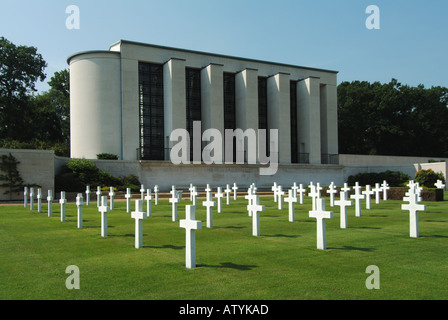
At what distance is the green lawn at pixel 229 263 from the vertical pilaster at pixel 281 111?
35.1 metres

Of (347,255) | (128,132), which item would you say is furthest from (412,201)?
(128,132)

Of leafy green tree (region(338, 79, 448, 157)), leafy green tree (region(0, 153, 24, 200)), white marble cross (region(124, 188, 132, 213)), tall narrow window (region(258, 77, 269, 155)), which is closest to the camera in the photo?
white marble cross (region(124, 188, 132, 213))

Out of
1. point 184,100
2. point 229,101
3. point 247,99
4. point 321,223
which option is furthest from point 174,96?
point 321,223

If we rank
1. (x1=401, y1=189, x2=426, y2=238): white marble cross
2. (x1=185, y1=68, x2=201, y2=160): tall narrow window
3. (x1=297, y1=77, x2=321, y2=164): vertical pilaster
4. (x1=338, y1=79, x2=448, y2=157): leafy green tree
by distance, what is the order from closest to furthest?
(x1=401, y1=189, x2=426, y2=238): white marble cross → (x1=185, y1=68, x2=201, y2=160): tall narrow window → (x1=297, y1=77, x2=321, y2=164): vertical pilaster → (x1=338, y1=79, x2=448, y2=157): leafy green tree

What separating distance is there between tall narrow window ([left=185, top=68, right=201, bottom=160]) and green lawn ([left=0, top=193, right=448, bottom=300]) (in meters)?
34.5

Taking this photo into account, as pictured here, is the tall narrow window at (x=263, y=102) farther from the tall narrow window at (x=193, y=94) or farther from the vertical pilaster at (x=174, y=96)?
the vertical pilaster at (x=174, y=96)

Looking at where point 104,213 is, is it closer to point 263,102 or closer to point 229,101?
point 229,101

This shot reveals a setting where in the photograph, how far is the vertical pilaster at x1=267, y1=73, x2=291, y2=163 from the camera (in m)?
48.6

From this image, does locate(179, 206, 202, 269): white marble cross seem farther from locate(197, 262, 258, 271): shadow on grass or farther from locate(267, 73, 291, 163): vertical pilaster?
locate(267, 73, 291, 163): vertical pilaster

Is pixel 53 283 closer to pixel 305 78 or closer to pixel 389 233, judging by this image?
pixel 389 233

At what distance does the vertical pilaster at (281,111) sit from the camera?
159 ft

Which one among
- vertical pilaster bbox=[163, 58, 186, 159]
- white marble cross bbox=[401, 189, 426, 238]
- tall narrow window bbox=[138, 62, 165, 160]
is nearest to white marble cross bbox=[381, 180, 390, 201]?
white marble cross bbox=[401, 189, 426, 238]

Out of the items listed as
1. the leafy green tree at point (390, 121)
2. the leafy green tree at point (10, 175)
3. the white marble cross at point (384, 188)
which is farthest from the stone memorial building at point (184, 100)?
the white marble cross at point (384, 188)

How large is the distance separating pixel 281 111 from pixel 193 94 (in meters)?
10.5
